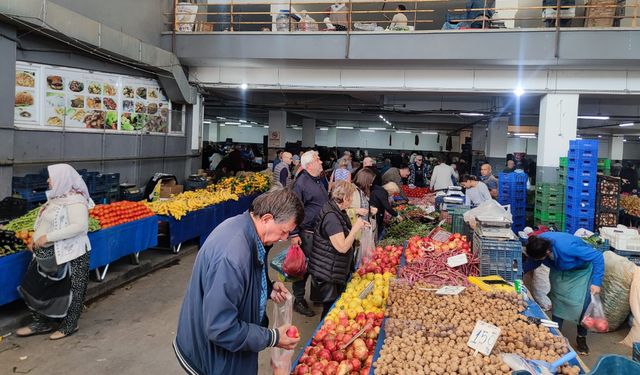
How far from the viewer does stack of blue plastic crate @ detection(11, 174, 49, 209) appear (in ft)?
23.0

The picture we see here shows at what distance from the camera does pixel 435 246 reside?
494 cm

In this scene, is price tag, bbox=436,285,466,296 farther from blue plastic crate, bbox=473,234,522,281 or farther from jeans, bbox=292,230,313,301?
jeans, bbox=292,230,313,301

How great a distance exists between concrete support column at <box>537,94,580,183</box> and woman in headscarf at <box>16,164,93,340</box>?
9391mm

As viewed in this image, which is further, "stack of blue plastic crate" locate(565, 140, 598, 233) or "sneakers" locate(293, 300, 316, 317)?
"stack of blue plastic crate" locate(565, 140, 598, 233)

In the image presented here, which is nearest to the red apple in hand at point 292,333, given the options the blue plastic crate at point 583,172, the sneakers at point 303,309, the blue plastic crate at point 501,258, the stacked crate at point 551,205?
the blue plastic crate at point 501,258

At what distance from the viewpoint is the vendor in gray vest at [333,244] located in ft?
12.8

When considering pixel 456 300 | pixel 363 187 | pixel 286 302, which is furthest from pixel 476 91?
pixel 286 302

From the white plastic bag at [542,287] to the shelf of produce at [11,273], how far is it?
17.4ft

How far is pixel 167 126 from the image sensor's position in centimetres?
1138

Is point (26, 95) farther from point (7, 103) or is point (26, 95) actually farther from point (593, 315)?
point (593, 315)

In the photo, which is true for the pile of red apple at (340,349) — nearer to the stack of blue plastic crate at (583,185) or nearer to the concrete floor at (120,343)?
the concrete floor at (120,343)

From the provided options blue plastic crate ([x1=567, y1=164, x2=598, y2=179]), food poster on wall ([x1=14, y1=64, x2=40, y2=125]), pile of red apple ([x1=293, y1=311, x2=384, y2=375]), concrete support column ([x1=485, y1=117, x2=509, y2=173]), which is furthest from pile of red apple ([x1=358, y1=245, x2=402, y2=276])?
concrete support column ([x1=485, y1=117, x2=509, y2=173])

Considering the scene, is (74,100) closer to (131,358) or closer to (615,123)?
(131,358)

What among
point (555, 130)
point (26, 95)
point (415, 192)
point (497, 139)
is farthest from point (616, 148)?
point (26, 95)
